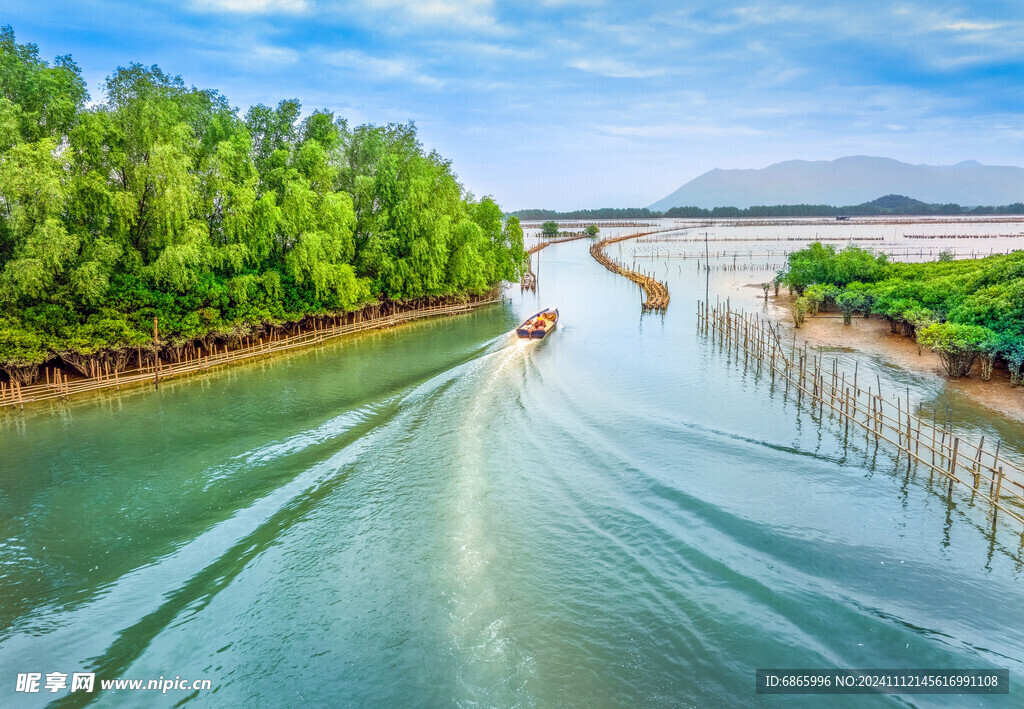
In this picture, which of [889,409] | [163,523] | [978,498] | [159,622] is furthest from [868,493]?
[163,523]

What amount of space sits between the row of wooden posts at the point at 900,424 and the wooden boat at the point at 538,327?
9.60m

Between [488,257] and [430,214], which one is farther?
[488,257]

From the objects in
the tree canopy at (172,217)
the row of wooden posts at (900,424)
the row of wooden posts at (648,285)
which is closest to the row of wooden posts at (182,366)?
the tree canopy at (172,217)

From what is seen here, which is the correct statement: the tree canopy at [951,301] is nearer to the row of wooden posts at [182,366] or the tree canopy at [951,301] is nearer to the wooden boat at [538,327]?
the wooden boat at [538,327]

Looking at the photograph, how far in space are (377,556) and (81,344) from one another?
56.9 ft

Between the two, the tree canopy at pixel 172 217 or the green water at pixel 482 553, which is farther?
the tree canopy at pixel 172 217

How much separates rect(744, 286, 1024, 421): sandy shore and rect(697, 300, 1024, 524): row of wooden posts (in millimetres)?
2273

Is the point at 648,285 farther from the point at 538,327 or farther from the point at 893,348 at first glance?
the point at 893,348

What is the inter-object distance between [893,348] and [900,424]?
15174 mm

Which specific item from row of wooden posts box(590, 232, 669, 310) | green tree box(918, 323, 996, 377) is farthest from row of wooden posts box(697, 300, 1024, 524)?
row of wooden posts box(590, 232, 669, 310)

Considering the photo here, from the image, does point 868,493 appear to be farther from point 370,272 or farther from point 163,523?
point 370,272

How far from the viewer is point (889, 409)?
20734mm

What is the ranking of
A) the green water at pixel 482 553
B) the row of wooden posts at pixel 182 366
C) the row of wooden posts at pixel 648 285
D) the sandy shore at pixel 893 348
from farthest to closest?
the row of wooden posts at pixel 648 285, the row of wooden posts at pixel 182 366, the sandy shore at pixel 893 348, the green water at pixel 482 553

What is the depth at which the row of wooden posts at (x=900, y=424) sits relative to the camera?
47.4 feet
